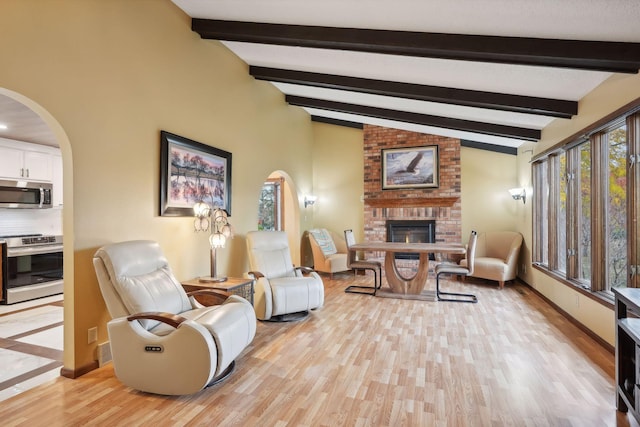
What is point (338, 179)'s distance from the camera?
7.57 metres

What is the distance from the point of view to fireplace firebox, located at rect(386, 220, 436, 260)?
690 centimetres

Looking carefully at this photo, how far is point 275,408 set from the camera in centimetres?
213

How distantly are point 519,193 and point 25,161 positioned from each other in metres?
8.00

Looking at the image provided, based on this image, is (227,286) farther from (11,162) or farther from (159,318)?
(11,162)

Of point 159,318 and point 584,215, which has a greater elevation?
point 584,215

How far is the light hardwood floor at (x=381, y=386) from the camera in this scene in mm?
2029

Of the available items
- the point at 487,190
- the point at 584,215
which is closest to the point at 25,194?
→ the point at 584,215

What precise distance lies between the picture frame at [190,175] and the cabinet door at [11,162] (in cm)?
321

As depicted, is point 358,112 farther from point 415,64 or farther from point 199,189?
point 199,189

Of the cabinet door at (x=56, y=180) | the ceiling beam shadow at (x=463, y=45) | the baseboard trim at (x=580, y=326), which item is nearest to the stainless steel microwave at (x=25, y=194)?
the cabinet door at (x=56, y=180)

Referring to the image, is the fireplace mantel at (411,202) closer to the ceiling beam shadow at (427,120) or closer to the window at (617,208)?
the ceiling beam shadow at (427,120)

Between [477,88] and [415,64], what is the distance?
2.85 ft

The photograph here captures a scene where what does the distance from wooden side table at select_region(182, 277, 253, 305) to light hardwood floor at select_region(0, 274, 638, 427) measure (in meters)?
0.45

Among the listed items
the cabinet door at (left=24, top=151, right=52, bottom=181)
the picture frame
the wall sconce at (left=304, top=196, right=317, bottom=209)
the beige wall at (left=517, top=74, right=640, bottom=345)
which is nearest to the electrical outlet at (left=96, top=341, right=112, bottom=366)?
the picture frame
